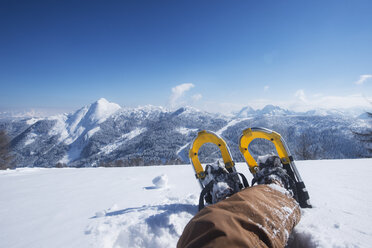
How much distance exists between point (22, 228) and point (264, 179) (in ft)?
10.4

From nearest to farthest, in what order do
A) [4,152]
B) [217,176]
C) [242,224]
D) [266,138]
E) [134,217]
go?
[242,224] → [134,217] → [217,176] → [266,138] → [4,152]

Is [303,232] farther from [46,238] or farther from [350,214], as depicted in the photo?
[46,238]

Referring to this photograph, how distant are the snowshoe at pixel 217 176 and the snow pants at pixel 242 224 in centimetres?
70

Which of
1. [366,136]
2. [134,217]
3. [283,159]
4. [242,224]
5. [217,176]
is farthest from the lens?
[366,136]

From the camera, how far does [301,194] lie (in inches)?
86.7

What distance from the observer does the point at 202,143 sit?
3.42 meters

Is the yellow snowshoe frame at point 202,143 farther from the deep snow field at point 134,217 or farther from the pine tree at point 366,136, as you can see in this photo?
the pine tree at point 366,136

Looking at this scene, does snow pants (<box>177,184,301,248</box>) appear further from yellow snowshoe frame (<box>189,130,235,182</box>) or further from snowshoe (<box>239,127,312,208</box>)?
yellow snowshoe frame (<box>189,130,235,182</box>)

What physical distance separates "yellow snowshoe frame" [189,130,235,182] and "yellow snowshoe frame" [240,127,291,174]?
0.42 metres

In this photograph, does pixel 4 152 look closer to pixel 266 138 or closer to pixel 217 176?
pixel 217 176

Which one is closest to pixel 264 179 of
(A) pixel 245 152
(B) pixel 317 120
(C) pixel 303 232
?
(C) pixel 303 232

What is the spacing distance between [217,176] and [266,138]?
3.72 feet

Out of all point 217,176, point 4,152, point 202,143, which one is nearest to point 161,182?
point 202,143

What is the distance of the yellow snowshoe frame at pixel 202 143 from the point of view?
2961 millimetres
